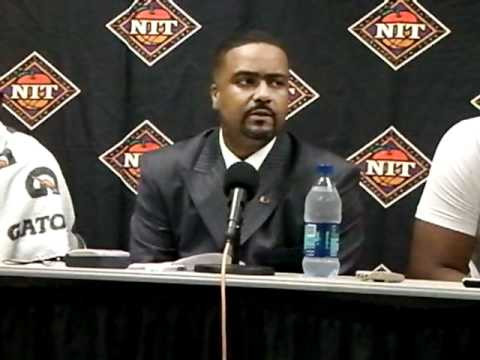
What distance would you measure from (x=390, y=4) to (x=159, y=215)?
35.8 inches

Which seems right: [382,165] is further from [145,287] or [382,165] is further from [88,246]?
[145,287]

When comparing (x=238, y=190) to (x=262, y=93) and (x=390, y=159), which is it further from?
(x=390, y=159)

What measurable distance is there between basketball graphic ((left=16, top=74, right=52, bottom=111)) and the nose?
2.45ft

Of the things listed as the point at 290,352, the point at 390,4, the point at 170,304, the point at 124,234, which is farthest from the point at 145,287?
the point at 390,4

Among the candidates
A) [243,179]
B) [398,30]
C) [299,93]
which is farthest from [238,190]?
[398,30]

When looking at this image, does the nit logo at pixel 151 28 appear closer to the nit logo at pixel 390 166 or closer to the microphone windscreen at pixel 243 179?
the nit logo at pixel 390 166

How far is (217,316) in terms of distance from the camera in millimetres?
1620

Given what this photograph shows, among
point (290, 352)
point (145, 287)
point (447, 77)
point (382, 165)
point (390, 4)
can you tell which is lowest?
point (290, 352)

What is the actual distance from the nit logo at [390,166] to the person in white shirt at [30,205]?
838 mm

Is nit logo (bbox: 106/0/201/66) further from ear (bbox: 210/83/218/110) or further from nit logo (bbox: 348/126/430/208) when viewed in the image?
nit logo (bbox: 348/126/430/208)

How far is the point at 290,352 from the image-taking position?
160cm

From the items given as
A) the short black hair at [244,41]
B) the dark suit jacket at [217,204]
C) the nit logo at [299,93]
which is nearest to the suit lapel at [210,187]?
the dark suit jacket at [217,204]

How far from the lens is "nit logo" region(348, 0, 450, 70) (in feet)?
8.76

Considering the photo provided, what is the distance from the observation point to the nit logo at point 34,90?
9.31 feet
